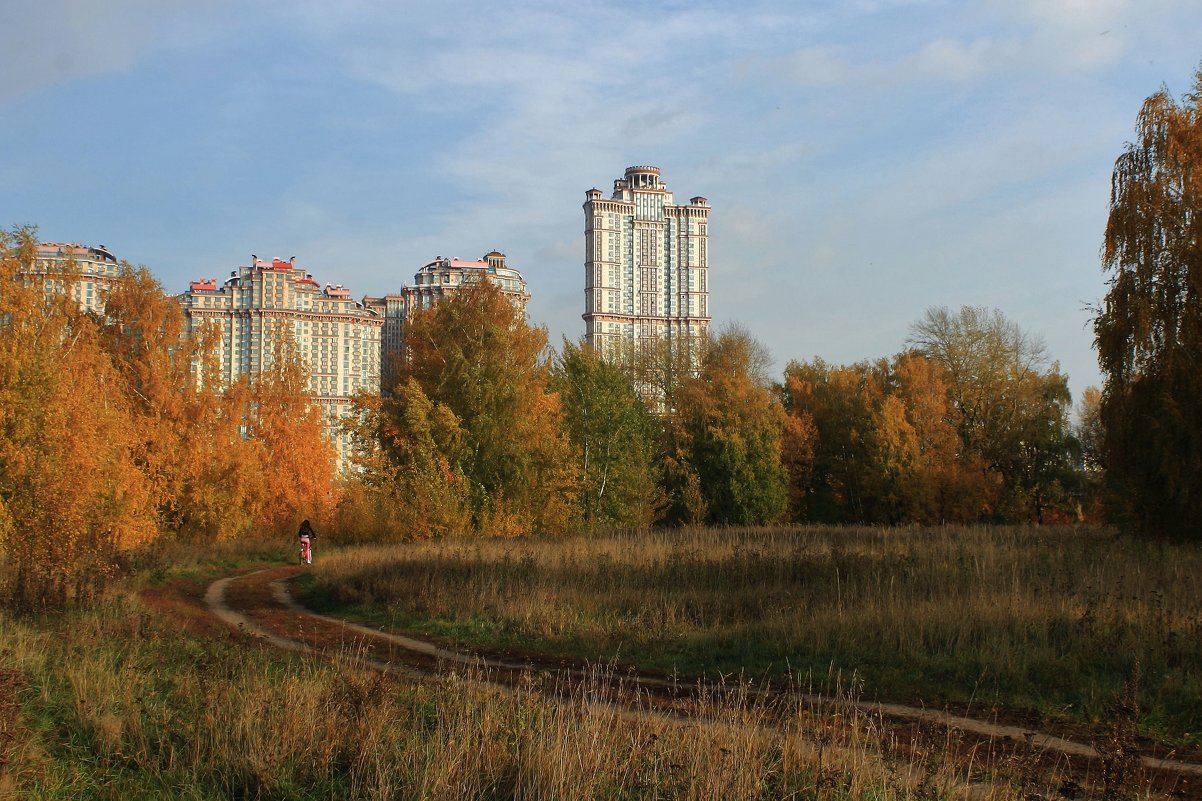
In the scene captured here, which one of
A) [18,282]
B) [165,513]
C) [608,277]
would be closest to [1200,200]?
[18,282]

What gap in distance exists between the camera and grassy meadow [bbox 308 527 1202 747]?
9945mm

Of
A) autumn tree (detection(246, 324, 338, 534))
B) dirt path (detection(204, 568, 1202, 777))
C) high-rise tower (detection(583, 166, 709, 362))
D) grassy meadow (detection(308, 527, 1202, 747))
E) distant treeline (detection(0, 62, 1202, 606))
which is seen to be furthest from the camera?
high-rise tower (detection(583, 166, 709, 362))

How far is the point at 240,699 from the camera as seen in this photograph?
304 inches

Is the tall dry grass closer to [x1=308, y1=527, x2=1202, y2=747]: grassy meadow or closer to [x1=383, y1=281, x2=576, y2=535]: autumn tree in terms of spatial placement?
[x1=308, y1=527, x2=1202, y2=747]: grassy meadow

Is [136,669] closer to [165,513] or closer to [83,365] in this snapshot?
[83,365]

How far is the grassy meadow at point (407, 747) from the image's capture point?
5.73 meters

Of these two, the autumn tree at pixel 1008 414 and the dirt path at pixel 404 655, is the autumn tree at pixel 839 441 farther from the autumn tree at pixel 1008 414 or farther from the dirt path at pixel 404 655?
the dirt path at pixel 404 655

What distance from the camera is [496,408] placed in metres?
34.8

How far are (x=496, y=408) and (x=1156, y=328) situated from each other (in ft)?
69.7

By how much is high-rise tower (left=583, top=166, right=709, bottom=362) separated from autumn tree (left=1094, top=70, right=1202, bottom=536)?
10936cm

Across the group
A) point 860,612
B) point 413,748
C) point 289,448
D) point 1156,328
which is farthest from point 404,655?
point 289,448

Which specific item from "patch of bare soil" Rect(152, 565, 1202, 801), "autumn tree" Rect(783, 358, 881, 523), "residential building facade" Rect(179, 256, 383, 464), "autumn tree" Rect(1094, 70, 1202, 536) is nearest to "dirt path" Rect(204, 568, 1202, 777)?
"patch of bare soil" Rect(152, 565, 1202, 801)

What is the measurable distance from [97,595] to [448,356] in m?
20.2

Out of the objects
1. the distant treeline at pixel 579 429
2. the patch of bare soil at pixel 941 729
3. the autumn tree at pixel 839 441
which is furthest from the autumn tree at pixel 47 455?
→ the autumn tree at pixel 839 441
